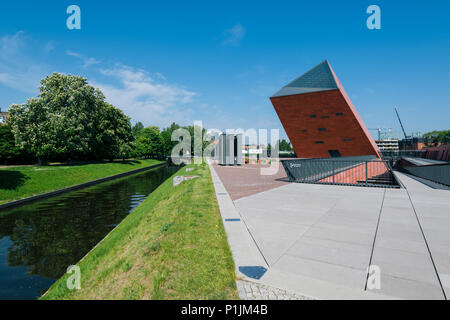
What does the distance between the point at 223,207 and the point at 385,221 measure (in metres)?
4.15

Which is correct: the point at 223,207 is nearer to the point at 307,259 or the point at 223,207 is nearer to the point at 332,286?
the point at 307,259

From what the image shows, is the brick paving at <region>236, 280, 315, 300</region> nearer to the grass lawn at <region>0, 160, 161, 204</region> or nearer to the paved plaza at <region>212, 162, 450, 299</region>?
the paved plaza at <region>212, 162, 450, 299</region>

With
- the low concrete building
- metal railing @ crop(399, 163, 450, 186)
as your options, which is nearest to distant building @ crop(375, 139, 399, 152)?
the low concrete building

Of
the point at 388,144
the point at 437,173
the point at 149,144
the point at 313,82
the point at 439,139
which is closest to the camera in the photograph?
the point at 437,173

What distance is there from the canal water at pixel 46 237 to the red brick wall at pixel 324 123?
Result: 19.3 m

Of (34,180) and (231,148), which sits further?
(231,148)

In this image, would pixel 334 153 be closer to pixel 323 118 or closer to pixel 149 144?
pixel 323 118

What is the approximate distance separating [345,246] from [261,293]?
2.10 m

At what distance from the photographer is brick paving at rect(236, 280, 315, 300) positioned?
243 cm

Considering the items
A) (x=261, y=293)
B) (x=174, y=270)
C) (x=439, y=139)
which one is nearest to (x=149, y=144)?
(x=174, y=270)

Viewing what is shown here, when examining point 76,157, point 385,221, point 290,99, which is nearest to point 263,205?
point 385,221

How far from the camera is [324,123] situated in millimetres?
25734

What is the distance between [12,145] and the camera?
Answer: 33.4 m

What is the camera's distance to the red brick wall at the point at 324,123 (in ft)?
75.2
